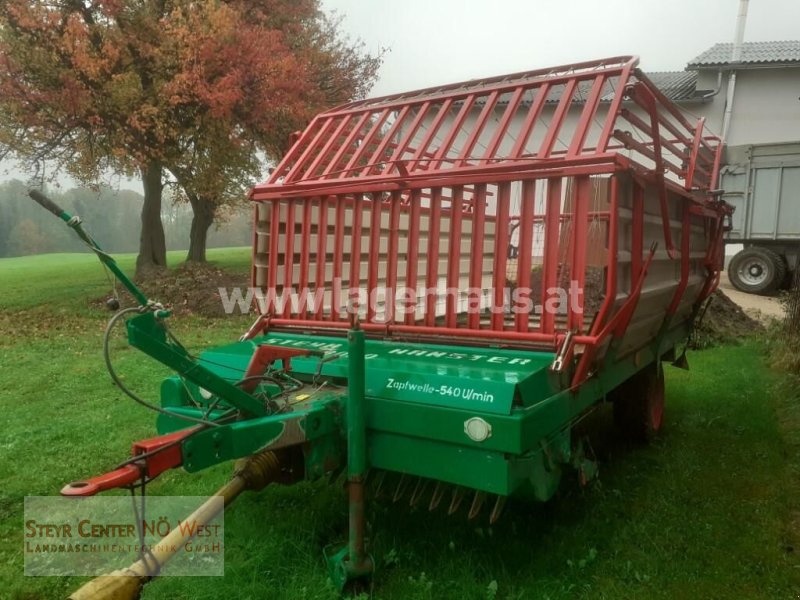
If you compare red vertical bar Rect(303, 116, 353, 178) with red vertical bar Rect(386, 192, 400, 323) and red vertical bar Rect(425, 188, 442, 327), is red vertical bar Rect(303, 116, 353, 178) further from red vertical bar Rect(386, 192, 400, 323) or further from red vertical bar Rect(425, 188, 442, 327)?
red vertical bar Rect(425, 188, 442, 327)

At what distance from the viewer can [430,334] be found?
134 inches

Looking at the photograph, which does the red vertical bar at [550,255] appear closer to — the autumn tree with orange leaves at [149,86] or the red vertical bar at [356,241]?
the red vertical bar at [356,241]

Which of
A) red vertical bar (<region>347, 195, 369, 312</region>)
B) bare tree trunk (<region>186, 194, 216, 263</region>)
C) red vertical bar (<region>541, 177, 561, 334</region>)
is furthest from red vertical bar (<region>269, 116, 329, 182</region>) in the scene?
bare tree trunk (<region>186, 194, 216, 263</region>)

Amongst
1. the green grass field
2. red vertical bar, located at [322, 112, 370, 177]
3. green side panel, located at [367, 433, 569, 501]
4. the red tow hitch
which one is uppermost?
red vertical bar, located at [322, 112, 370, 177]

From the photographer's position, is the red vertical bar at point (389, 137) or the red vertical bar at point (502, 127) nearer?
the red vertical bar at point (502, 127)

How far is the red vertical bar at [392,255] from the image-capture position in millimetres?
3385

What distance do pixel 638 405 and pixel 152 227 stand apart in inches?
484

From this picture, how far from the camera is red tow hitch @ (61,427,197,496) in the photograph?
191 cm

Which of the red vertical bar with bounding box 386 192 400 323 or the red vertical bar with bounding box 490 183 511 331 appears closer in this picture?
the red vertical bar with bounding box 490 183 511 331

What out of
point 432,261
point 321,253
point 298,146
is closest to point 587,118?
point 432,261

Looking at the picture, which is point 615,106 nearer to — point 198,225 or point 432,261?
point 432,261

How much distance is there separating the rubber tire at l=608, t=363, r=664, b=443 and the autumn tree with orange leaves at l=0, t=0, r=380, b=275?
883 centimetres

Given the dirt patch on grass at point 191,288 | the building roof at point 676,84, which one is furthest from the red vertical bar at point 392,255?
the building roof at point 676,84

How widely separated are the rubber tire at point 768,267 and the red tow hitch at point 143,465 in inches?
528
